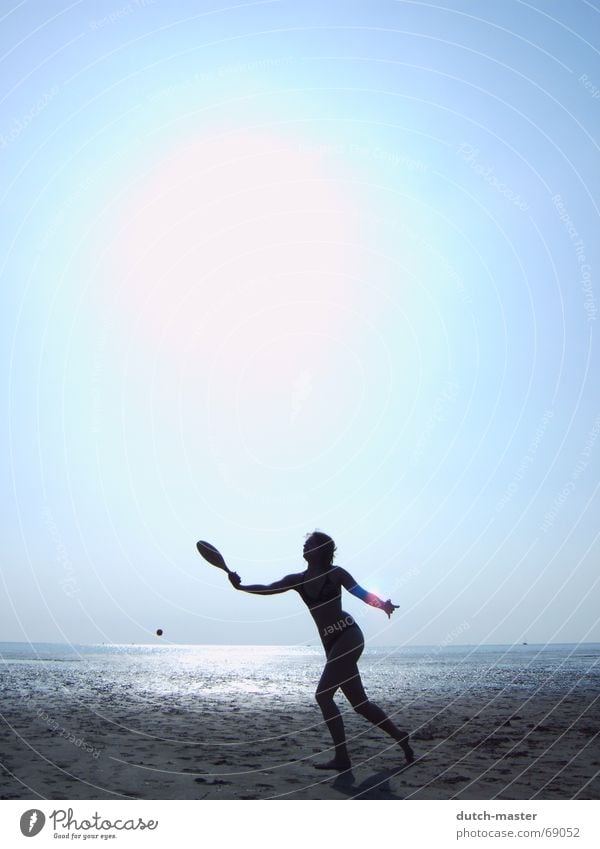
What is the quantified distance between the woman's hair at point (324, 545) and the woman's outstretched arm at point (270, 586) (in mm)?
416

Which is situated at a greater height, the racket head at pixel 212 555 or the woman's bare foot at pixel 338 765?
the racket head at pixel 212 555

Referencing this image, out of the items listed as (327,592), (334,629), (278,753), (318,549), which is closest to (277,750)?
(278,753)

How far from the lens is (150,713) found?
12.6 m

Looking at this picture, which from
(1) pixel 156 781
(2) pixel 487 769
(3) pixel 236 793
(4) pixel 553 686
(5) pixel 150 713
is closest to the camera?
(3) pixel 236 793

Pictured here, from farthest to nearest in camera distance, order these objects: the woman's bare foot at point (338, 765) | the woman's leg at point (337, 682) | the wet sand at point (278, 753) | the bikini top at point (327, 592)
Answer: the bikini top at point (327, 592), the woman's leg at point (337, 682), the woman's bare foot at point (338, 765), the wet sand at point (278, 753)

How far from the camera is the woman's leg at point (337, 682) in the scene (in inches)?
308

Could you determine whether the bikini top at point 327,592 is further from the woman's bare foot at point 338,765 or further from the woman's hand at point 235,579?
the woman's bare foot at point 338,765

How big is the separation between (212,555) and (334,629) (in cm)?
178

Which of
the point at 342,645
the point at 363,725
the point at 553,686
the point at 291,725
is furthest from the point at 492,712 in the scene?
the point at 553,686

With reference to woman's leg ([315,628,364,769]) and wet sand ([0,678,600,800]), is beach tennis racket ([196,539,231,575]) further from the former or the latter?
wet sand ([0,678,600,800])

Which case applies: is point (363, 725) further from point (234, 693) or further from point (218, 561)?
point (234, 693)

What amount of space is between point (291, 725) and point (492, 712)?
466 centimetres

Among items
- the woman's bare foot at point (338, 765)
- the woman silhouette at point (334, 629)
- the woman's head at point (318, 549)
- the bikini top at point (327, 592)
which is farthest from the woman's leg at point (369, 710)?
the woman's head at point (318, 549)
